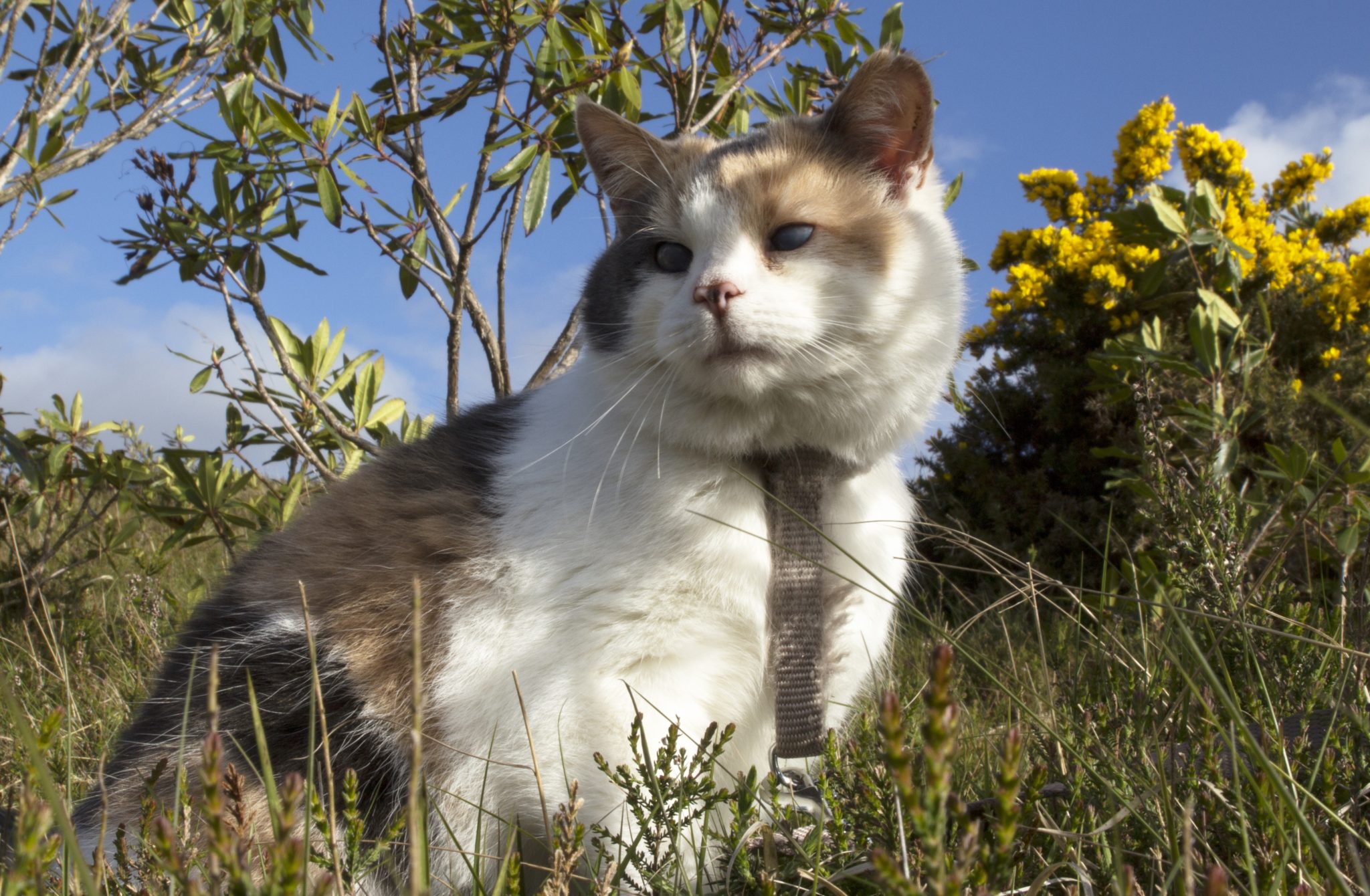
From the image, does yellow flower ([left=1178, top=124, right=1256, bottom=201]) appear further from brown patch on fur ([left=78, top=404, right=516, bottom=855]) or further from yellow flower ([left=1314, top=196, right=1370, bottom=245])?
brown patch on fur ([left=78, top=404, right=516, bottom=855])

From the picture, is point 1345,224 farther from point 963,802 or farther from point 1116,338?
point 963,802

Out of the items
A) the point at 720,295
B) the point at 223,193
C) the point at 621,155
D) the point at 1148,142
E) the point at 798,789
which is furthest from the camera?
the point at 1148,142

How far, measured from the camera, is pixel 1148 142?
201 inches

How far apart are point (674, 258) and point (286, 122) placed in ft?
4.67

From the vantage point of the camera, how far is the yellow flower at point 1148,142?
5055 millimetres

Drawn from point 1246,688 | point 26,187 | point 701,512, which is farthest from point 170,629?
point 1246,688

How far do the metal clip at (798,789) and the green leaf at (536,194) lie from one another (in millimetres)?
1660

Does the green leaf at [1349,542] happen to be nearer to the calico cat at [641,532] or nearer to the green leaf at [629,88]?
the calico cat at [641,532]

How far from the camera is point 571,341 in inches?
129

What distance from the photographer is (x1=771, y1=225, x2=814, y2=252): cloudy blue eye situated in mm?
1845

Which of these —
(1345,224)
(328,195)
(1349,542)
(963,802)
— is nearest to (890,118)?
(1349,542)

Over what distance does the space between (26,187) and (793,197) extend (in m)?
2.92

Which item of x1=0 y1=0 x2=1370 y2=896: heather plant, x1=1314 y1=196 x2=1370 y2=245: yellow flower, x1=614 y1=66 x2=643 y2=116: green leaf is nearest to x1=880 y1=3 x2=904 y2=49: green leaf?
x1=0 y1=0 x2=1370 y2=896: heather plant

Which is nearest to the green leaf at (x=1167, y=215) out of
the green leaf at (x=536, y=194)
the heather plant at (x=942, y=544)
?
the heather plant at (x=942, y=544)
